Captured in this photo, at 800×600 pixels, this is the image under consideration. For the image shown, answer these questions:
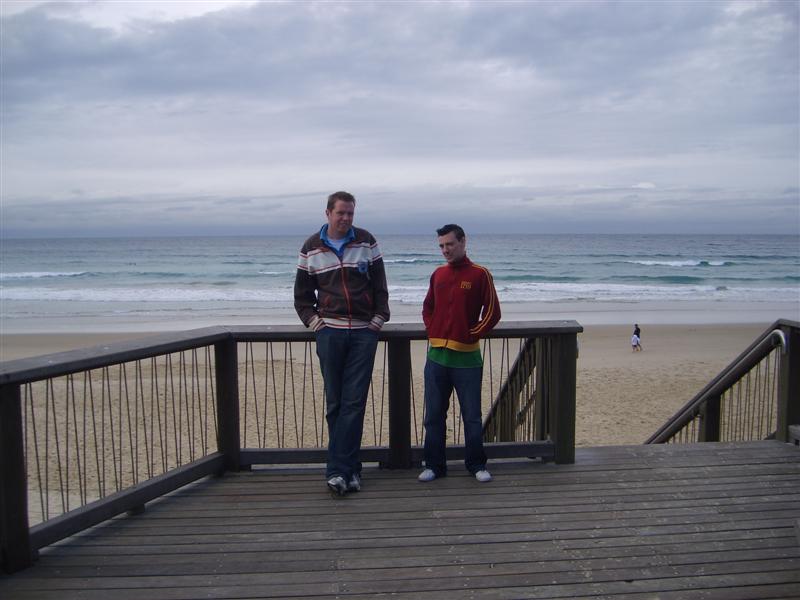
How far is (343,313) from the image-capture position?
398cm

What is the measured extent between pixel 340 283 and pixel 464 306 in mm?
771

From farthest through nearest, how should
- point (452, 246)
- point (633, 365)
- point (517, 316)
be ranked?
1. point (517, 316)
2. point (633, 365)
3. point (452, 246)

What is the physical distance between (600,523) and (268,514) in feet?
5.98

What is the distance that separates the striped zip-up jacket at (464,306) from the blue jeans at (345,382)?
18.1 inches

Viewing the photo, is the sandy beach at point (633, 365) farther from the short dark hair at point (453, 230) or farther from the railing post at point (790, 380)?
the short dark hair at point (453, 230)

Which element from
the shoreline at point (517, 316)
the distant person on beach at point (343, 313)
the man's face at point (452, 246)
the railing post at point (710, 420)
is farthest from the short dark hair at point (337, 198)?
the shoreline at point (517, 316)

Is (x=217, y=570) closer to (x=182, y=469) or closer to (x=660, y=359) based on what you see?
(x=182, y=469)

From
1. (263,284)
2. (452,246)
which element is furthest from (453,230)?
(263,284)

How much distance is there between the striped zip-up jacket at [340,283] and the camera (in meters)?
3.97

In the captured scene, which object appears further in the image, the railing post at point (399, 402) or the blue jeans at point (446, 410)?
the railing post at point (399, 402)

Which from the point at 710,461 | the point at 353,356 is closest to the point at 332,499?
the point at 353,356

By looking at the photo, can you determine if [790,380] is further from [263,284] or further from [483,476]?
[263,284]

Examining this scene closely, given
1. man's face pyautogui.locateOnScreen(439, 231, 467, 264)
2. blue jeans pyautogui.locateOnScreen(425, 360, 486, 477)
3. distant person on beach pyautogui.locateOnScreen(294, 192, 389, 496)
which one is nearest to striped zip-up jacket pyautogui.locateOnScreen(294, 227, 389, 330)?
distant person on beach pyautogui.locateOnScreen(294, 192, 389, 496)

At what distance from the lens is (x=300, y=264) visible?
4039 mm
